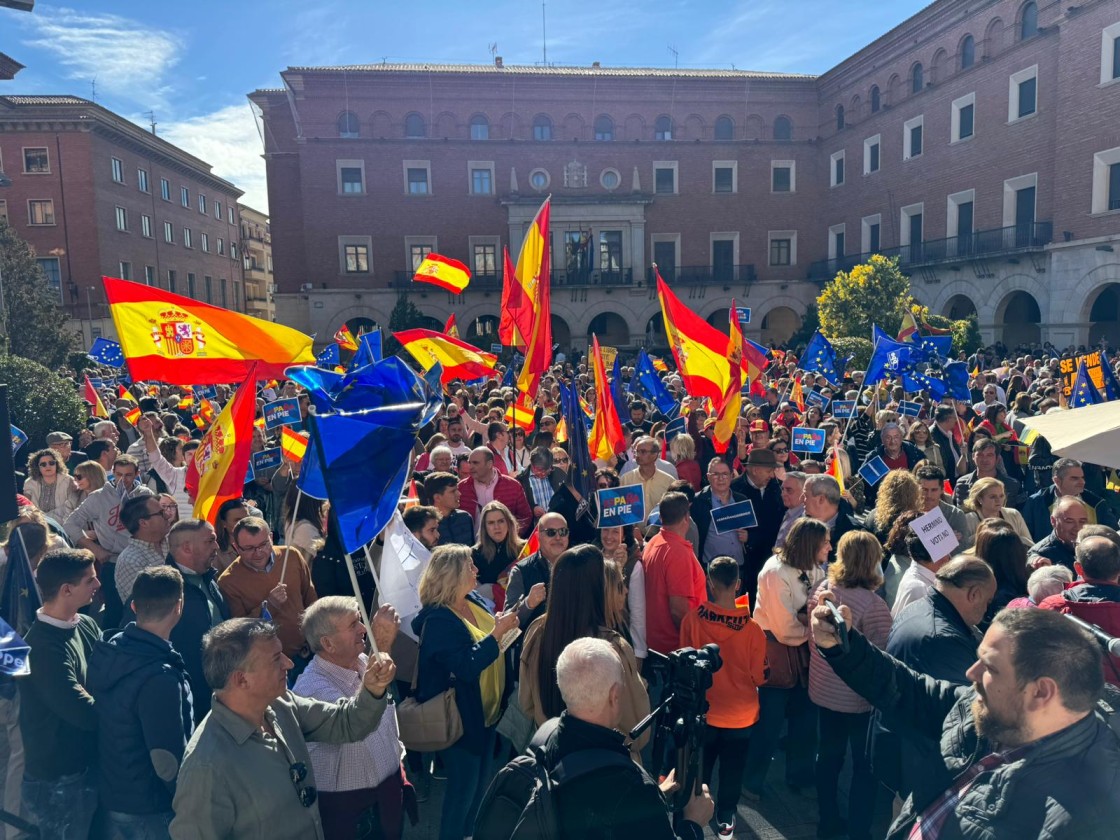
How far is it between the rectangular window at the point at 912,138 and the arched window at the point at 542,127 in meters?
15.6

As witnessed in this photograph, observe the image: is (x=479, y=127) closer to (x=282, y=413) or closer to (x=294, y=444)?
(x=282, y=413)

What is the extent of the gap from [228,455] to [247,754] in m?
2.80

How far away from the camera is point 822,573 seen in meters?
4.53

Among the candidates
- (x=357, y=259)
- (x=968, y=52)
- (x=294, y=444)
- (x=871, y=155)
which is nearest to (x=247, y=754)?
(x=294, y=444)

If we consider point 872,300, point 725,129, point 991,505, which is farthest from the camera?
point 725,129

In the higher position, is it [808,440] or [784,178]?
[784,178]

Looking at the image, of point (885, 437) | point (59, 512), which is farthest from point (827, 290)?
point (59, 512)

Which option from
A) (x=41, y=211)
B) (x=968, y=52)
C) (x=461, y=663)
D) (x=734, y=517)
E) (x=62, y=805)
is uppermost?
(x=968, y=52)

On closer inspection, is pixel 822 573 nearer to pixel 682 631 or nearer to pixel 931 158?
pixel 682 631

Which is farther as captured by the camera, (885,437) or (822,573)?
(885,437)

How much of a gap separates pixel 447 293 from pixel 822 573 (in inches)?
1329

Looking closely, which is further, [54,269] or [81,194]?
[54,269]

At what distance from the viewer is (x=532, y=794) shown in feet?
7.55

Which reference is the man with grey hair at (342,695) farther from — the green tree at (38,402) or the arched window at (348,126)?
the arched window at (348,126)
